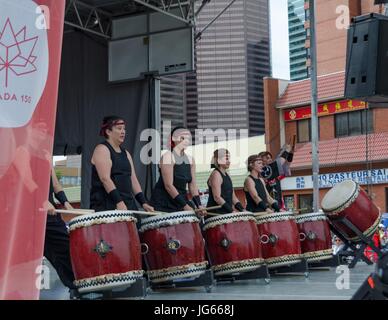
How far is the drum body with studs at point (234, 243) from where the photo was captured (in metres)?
5.95

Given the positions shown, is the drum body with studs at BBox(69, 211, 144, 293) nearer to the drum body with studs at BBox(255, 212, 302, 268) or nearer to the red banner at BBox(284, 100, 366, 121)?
the drum body with studs at BBox(255, 212, 302, 268)

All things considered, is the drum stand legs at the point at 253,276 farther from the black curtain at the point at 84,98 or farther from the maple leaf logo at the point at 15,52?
the black curtain at the point at 84,98

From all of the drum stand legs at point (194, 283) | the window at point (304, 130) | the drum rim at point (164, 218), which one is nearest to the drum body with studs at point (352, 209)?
the drum stand legs at point (194, 283)

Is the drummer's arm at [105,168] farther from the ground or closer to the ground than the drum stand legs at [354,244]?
farther from the ground

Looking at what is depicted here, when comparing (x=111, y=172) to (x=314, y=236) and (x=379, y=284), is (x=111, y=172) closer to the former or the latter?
(x=314, y=236)

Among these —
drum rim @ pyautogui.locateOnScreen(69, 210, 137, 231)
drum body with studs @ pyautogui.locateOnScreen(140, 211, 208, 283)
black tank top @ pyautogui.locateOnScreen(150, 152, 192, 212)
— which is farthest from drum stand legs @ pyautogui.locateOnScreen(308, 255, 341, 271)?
drum rim @ pyautogui.locateOnScreen(69, 210, 137, 231)

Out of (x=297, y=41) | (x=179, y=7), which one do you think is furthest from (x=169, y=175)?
(x=297, y=41)

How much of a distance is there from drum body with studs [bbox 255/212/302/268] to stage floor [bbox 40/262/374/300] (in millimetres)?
198

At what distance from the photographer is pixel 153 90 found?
11.2 meters

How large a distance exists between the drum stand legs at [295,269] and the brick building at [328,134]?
16381 mm

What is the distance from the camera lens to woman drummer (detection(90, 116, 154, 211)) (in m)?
5.12
